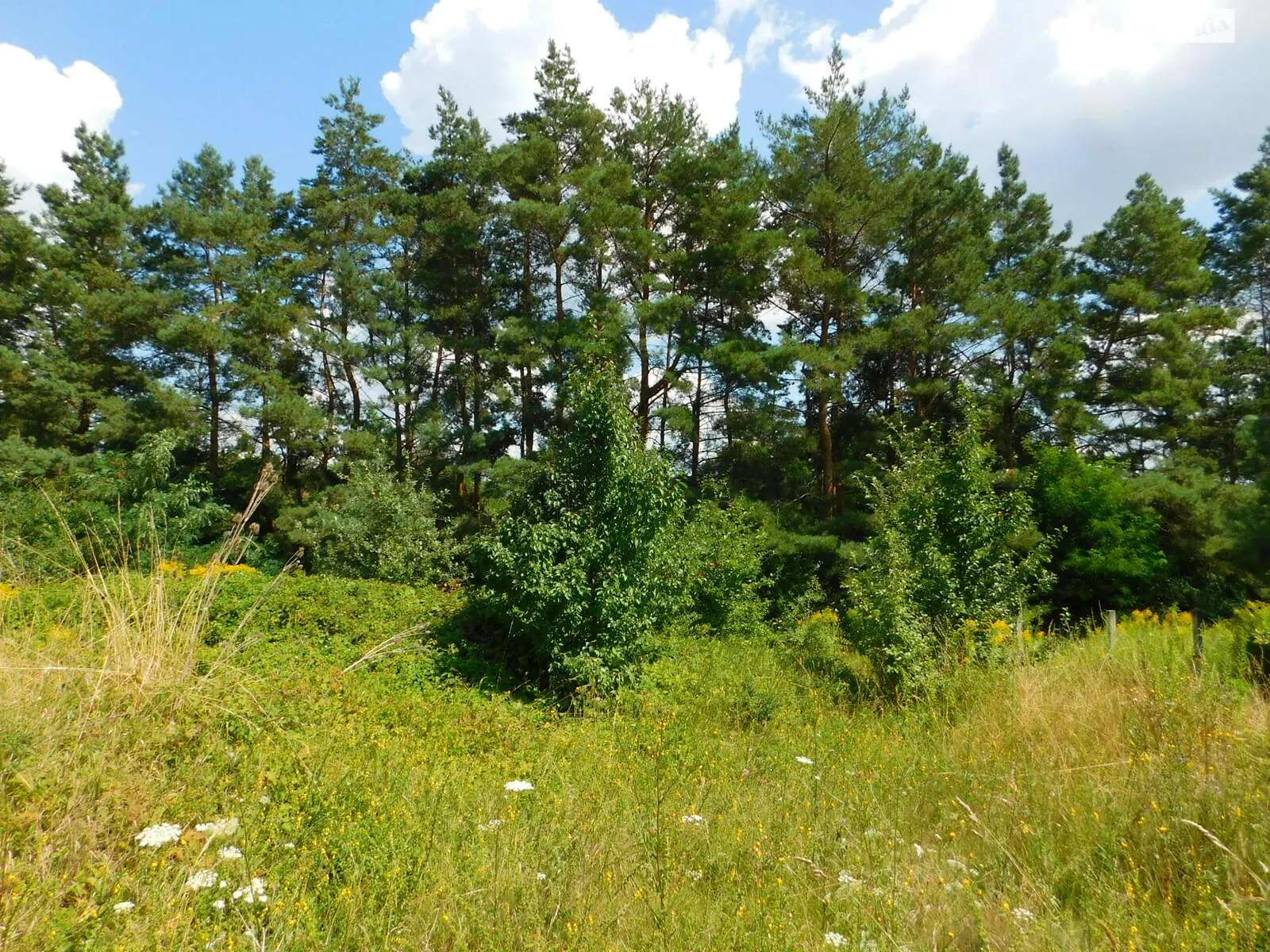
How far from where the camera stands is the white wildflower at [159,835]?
113 inches

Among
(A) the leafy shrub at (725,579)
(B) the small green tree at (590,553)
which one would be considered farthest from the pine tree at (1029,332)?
Answer: (B) the small green tree at (590,553)

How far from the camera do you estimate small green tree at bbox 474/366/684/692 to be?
750 cm

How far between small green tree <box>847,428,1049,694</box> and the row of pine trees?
26.7 ft

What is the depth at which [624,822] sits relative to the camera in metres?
3.83

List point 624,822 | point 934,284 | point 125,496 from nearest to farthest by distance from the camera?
point 624,822
point 125,496
point 934,284

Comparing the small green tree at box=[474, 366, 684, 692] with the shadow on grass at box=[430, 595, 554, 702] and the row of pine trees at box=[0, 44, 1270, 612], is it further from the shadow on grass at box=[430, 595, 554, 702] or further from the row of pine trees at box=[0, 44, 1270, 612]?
the row of pine trees at box=[0, 44, 1270, 612]

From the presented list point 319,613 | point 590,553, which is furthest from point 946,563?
point 319,613

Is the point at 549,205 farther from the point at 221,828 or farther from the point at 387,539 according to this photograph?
the point at 221,828

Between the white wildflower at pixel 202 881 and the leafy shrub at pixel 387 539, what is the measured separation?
10.2 meters

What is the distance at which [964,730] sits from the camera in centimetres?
549

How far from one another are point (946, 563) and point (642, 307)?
11181 millimetres

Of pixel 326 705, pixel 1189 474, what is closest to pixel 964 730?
pixel 326 705

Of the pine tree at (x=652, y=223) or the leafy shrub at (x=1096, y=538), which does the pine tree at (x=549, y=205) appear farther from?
the leafy shrub at (x=1096, y=538)

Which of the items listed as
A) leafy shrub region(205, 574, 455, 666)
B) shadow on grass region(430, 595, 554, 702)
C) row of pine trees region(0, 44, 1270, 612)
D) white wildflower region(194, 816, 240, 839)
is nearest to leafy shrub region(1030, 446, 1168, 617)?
row of pine trees region(0, 44, 1270, 612)
